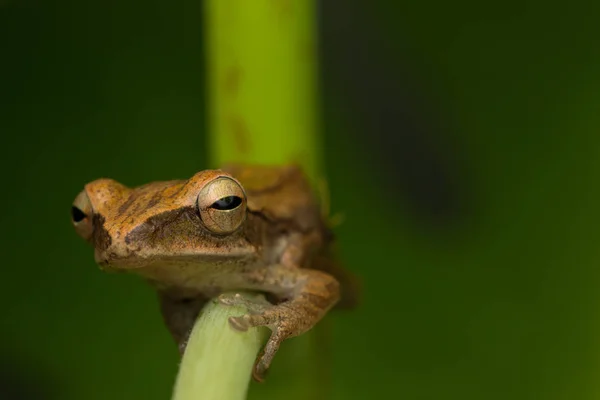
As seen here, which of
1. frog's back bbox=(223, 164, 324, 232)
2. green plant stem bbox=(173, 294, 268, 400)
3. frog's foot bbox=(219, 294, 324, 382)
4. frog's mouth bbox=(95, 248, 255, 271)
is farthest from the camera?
frog's back bbox=(223, 164, 324, 232)

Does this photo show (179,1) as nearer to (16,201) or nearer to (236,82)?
(16,201)

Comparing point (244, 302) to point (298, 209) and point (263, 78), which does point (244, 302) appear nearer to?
point (263, 78)

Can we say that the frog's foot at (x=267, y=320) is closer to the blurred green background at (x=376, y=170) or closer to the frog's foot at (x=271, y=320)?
the frog's foot at (x=271, y=320)

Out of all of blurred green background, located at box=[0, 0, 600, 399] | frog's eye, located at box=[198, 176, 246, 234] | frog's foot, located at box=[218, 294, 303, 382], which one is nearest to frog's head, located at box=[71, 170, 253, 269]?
frog's eye, located at box=[198, 176, 246, 234]

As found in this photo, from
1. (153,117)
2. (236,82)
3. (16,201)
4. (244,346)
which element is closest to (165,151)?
(153,117)

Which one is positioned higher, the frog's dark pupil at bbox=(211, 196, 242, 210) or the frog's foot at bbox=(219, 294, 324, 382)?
the frog's dark pupil at bbox=(211, 196, 242, 210)

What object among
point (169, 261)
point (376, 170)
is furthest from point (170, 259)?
point (376, 170)

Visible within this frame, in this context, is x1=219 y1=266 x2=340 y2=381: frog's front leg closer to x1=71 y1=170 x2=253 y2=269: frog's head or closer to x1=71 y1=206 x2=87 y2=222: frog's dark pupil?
x1=71 y1=170 x2=253 y2=269: frog's head

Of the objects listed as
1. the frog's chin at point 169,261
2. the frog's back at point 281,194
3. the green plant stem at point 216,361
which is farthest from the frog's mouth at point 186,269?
the green plant stem at point 216,361
